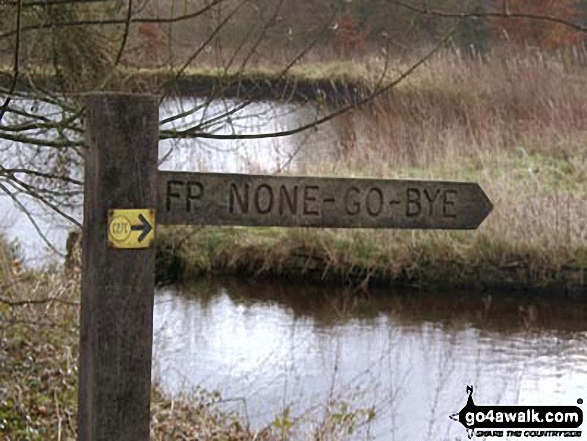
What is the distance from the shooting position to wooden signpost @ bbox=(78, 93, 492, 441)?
2.10 metres

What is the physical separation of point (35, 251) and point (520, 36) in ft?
35.6

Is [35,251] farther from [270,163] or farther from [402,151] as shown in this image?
[402,151]

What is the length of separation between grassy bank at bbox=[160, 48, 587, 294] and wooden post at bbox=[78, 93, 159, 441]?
231 inches

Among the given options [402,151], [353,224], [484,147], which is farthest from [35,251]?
[353,224]

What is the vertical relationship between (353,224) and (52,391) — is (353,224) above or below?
above

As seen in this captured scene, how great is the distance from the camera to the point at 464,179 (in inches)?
374

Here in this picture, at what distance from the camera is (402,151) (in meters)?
10.2

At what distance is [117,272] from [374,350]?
4.91 m

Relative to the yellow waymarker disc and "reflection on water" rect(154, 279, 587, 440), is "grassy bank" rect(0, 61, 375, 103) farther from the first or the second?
"reflection on water" rect(154, 279, 587, 440)

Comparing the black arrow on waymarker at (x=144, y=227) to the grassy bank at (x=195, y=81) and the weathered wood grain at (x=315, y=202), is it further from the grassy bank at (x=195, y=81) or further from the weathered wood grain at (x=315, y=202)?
the grassy bank at (x=195, y=81)

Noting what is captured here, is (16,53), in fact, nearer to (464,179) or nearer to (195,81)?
(195,81)

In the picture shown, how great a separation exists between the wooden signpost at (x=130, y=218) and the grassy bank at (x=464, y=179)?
5.84 metres

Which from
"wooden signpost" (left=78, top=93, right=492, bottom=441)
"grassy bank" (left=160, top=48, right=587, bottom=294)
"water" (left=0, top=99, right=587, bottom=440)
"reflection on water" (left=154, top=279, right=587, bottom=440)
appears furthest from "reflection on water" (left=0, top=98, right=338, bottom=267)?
"wooden signpost" (left=78, top=93, right=492, bottom=441)

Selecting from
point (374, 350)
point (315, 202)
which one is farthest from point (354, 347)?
point (315, 202)
